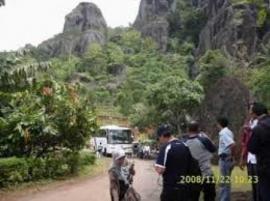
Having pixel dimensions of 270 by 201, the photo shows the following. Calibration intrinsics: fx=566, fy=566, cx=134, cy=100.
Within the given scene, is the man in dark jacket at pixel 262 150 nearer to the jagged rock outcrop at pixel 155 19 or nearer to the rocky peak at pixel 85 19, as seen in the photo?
the jagged rock outcrop at pixel 155 19

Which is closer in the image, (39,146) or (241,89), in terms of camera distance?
(39,146)

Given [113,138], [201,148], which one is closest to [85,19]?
[113,138]

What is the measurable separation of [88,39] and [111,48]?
1350 centimetres

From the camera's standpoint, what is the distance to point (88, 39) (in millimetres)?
104875

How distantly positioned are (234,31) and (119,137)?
2276 centimetres

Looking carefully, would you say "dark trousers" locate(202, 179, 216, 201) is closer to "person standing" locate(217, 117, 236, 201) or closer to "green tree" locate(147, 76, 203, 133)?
"person standing" locate(217, 117, 236, 201)

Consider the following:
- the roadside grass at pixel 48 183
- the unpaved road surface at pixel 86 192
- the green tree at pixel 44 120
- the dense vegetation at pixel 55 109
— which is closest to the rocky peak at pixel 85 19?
the dense vegetation at pixel 55 109

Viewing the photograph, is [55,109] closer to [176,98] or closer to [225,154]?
[225,154]

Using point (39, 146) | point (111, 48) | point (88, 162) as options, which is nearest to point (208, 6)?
point (111, 48)

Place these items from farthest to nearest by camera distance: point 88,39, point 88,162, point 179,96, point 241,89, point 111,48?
point 88,39, point 111,48, point 179,96, point 88,162, point 241,89

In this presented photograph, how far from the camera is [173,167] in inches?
275

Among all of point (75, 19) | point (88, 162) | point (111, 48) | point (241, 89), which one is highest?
point (75, 19)

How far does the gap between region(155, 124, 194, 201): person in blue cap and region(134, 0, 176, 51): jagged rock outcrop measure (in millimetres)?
84134

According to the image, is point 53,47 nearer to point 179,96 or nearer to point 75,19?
point 75,19
